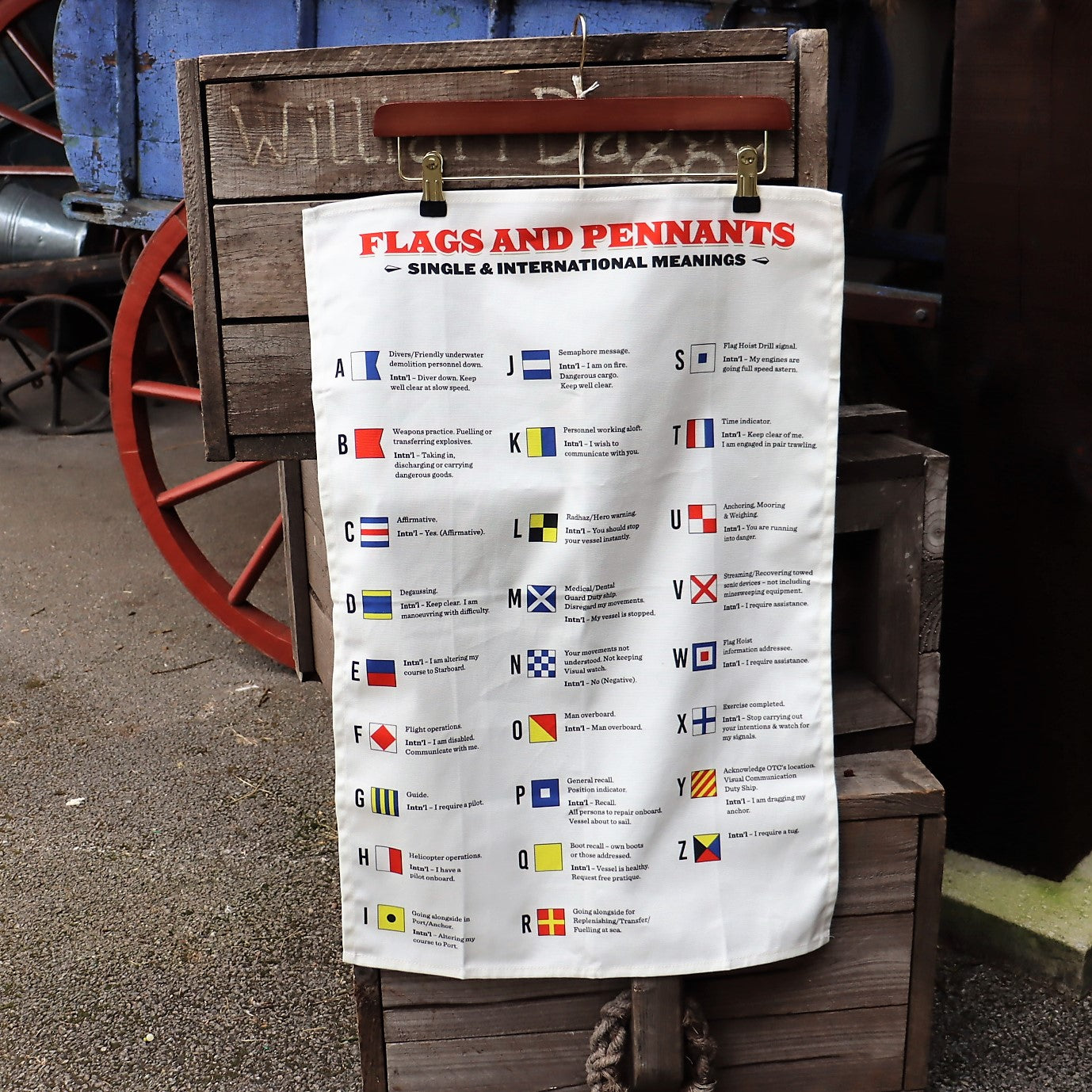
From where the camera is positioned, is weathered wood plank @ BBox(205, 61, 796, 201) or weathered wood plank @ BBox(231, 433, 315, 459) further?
weathered wood plank @ BBox(231, 433, 315, 459)

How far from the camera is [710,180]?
4.80 feet

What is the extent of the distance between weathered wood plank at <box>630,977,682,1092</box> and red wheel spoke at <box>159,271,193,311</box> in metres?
2.07

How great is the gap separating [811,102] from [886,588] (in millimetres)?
692

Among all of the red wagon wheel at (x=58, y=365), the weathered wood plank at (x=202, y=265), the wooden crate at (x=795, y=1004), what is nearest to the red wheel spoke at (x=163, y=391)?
the weathered wood plank at (x=202, y=265)

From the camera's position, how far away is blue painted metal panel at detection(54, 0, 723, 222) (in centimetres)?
288

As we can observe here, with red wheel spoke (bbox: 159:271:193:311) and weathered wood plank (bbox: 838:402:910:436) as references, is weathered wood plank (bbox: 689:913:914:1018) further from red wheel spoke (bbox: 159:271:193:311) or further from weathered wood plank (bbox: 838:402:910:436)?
red wheel spoke (bbox: 159:271:193:311)

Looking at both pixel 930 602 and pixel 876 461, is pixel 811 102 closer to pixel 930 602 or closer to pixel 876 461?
pixel 876 461

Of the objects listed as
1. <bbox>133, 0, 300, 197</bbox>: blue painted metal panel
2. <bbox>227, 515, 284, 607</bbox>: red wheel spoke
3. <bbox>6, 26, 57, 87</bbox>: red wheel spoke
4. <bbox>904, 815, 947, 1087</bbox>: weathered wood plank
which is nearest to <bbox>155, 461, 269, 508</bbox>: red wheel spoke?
<bbox>227, 515, 284, 607</bbox>: red wheel spoke

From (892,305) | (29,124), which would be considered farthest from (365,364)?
(29,124)

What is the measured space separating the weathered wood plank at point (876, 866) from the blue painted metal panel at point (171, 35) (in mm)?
2002

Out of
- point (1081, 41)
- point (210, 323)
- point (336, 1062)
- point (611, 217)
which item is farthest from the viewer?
point (336, 1062)

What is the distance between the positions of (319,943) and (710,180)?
159cm

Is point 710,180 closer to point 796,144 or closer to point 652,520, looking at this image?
point 796,144

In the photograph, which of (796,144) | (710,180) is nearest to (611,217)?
(710,180)
